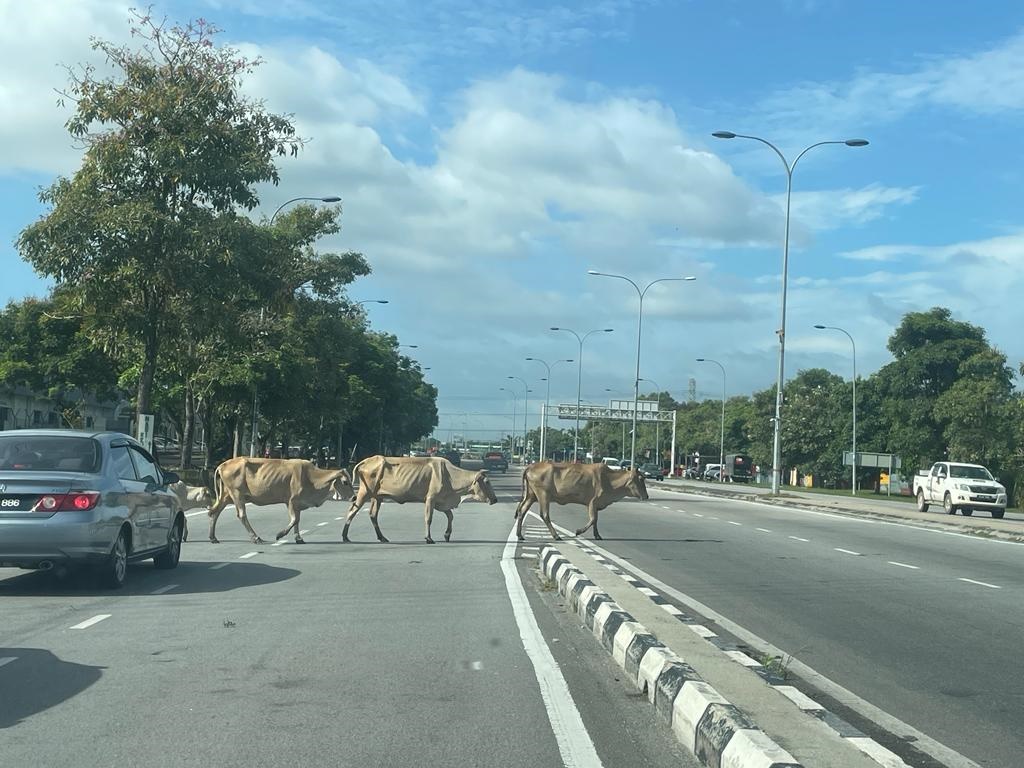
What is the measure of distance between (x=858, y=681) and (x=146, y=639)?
18.7ft

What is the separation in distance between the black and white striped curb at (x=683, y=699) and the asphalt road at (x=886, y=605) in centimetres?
139

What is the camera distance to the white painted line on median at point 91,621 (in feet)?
31.8

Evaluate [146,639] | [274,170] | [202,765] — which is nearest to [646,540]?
[274,170]

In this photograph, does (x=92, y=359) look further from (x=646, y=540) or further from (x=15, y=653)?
(x=15, y=653)

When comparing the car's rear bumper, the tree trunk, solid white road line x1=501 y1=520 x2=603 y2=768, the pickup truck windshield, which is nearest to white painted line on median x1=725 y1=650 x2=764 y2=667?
solid white road line x1=501 y1=520 x2=603 y2=768

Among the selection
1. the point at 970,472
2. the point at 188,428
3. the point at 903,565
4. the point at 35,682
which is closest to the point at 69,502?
the point at 35,682

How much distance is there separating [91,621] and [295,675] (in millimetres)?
3036

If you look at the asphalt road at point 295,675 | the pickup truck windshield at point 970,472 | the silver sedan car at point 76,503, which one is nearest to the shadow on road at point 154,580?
the asphalt road at point 295,675

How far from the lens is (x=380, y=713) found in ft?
22.6

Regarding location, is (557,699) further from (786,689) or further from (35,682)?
(35,682)

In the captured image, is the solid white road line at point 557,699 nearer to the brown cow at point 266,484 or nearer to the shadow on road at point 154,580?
the shadow on road at point 154,580

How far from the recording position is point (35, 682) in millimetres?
7512

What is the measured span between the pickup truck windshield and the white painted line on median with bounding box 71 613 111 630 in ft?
115

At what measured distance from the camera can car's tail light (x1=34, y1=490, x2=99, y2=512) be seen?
11164 millimetres
